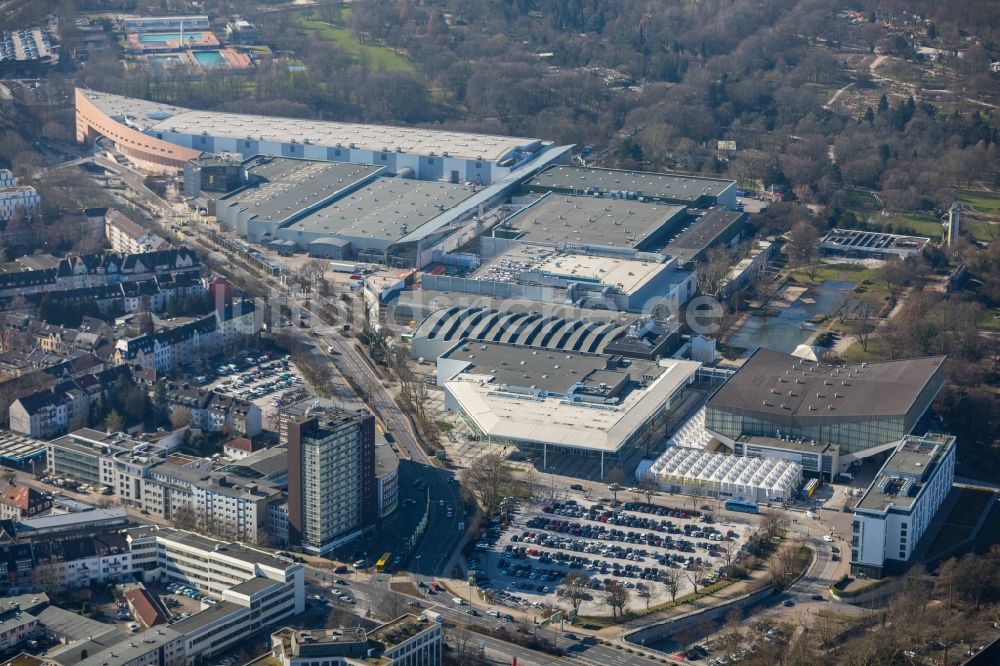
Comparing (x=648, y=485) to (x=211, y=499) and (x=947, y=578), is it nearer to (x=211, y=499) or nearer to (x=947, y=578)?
(x=947, y=578)

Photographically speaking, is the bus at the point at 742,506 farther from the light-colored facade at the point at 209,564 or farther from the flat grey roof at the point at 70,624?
the flat grey roof at the point at 70,624

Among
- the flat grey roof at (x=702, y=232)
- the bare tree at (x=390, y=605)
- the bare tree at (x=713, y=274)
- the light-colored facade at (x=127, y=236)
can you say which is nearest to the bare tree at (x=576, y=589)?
the bare tree at (x=390, y=605)

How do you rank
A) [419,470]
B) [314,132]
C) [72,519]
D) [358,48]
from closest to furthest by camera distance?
1. [72,519]
2. [419,470]
3. [314,132]
4. [358,48]

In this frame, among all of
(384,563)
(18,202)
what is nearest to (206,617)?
(384,563)

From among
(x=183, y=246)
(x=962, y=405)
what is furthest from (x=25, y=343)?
(x=962, y=405)

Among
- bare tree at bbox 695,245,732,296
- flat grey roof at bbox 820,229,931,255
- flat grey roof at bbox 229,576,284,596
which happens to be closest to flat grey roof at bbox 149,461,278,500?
flat grey roof at bbox 229,576,284,596

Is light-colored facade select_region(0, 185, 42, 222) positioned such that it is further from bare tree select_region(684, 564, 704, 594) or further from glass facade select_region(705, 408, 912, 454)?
bare tree select_region(684, 564, 704, 594)
